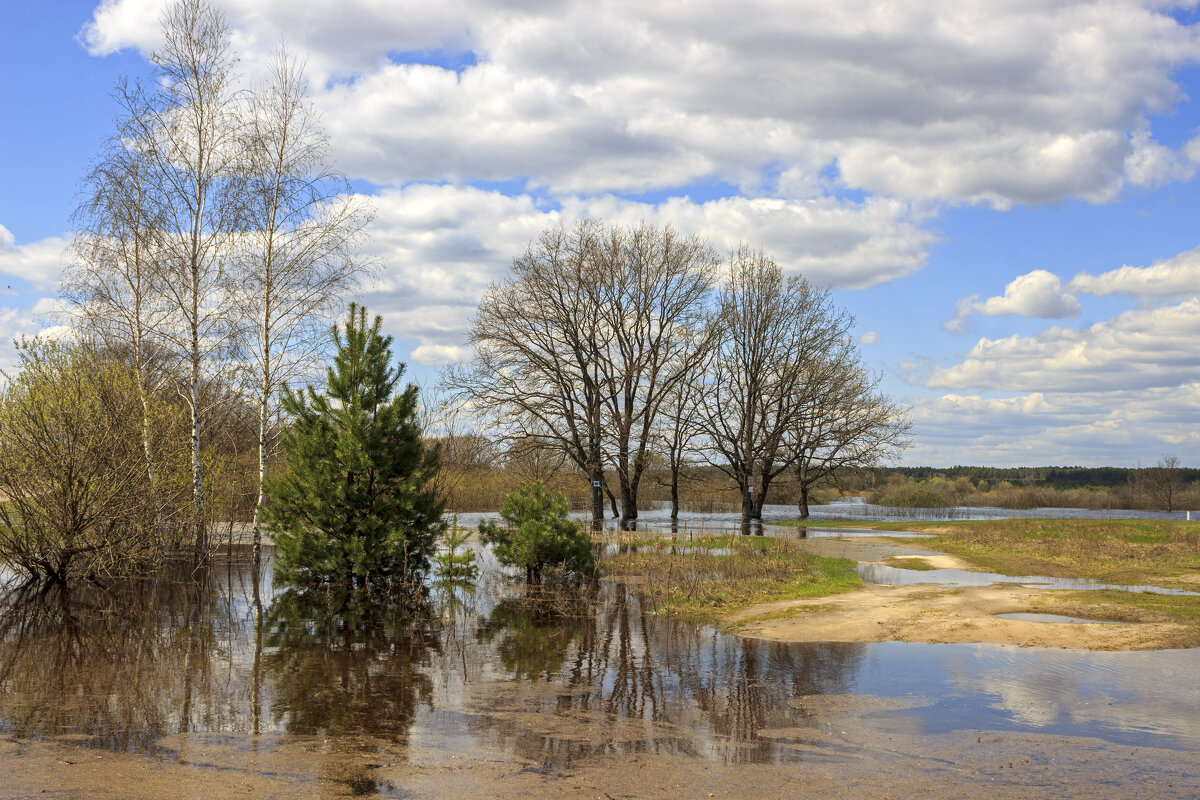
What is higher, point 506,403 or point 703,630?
point 506,403

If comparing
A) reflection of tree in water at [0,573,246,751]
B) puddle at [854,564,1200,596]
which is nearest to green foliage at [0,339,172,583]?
reflection of tree in water at [0,573,246,751]

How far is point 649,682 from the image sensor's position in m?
9.92

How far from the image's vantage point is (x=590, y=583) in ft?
56.2

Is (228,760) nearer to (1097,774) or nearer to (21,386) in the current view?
(1097,774)

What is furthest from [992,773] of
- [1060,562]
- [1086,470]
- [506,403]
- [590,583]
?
[1086,470]

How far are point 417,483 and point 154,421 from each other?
6.78 m

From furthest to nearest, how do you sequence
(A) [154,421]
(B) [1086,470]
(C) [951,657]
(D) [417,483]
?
(B) [1086,470] < (A) [154,421] < (D) [417,483] < (C) [951,657]

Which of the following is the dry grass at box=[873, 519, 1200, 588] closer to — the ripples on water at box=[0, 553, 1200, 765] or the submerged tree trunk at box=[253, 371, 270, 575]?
the ripples on water at box=[0, 553, 1200, 765]

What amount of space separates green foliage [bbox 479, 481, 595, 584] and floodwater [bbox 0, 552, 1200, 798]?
314 centimetres

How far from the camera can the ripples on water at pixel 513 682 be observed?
7.77m

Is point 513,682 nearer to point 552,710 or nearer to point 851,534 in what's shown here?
point 552,710

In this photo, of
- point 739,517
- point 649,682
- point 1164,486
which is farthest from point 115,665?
point 1164,486

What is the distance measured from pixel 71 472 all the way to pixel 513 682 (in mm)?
9787

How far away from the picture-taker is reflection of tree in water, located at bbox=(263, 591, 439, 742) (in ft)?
26.7
